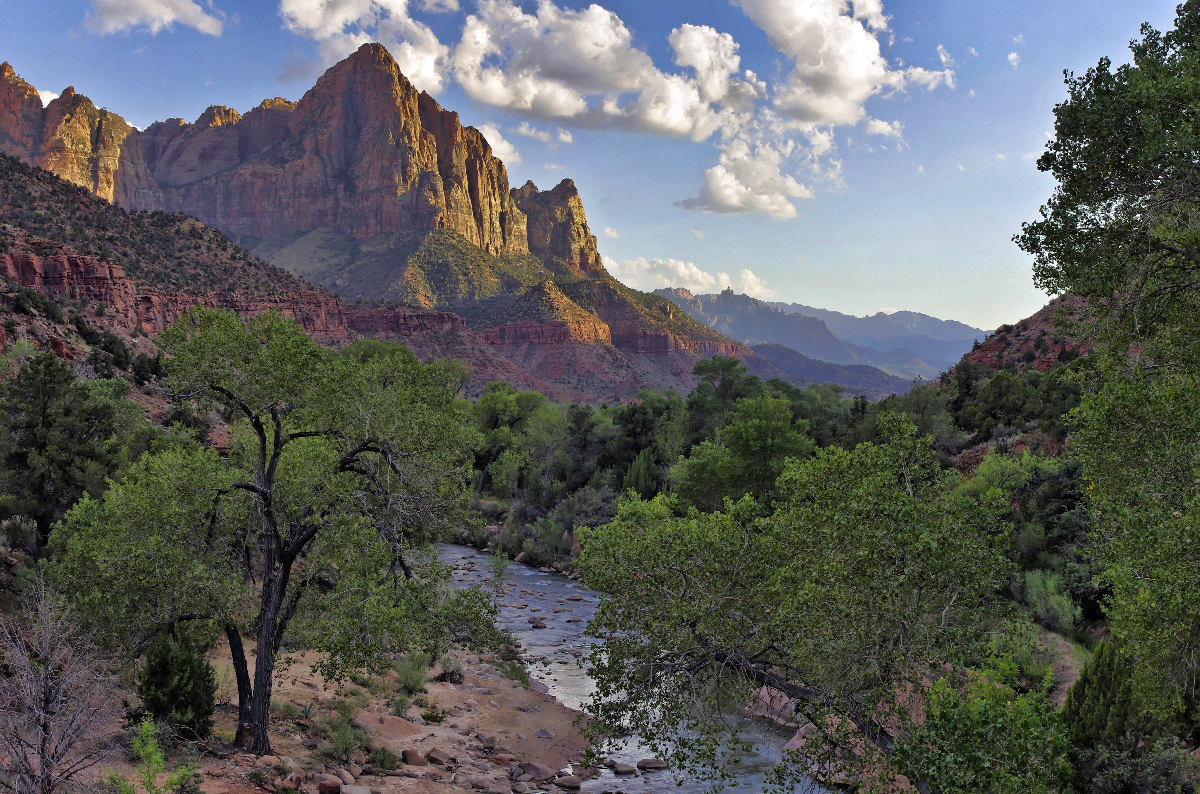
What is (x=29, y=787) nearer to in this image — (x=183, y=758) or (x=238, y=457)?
(x=183, y=758)

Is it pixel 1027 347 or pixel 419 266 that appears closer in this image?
pixel 1027 347

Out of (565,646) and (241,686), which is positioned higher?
(241,686)

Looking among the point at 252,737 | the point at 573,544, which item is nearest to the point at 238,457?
the point at 252,737

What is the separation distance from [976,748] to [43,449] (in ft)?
89.3

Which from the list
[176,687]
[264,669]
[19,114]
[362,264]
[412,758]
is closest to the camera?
[264,669]

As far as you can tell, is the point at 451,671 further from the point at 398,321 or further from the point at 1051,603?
the point at 398,321

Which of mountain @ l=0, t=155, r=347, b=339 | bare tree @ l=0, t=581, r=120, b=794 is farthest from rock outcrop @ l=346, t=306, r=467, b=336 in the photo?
bare tree @ l=0, t=581, r=120, b=794

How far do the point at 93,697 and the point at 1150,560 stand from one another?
15.2 metres

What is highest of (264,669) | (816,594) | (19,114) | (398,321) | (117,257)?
(19,114)

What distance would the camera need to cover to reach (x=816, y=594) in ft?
27.0

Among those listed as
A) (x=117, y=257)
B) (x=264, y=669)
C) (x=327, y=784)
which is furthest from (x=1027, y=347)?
(x=117, y=257)

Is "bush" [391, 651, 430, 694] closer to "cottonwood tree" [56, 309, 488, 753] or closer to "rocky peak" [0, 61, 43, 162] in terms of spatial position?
"cottonwood tree" [56, 309, 488, 753]

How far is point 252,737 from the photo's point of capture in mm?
12836

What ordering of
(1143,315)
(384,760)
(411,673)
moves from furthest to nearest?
(411,673), (384,760), (1143,315)
